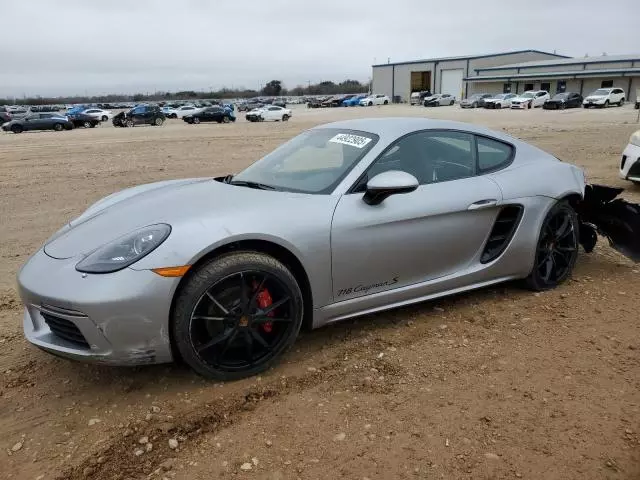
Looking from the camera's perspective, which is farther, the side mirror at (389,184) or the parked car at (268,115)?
the parked car at (268,115)

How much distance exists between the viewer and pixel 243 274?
9.48 feet

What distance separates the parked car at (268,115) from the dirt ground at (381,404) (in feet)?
122

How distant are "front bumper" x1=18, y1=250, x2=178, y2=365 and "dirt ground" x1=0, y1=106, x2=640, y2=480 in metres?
0.33

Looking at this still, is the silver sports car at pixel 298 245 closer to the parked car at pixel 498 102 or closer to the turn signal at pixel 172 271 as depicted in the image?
the turn signal at pixel 172 271

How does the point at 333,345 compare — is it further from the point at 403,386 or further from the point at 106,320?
the point at 106,320

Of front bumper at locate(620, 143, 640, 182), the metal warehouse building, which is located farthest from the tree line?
front bumper at locate(620, 143, 640, 182)

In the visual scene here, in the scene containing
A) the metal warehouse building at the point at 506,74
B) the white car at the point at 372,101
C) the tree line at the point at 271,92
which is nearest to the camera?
the metal warehouse building at the point at 506,74

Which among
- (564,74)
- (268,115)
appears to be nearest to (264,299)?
(268,115)

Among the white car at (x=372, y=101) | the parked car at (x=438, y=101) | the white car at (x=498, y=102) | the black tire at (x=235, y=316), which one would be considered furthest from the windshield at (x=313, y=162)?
the white car at (x=372, y=101)

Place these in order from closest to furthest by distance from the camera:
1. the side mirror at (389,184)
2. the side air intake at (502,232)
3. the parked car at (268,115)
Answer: the side mirror at (389,184) < the side air intake at (502,232) < the parked car at (268,115)

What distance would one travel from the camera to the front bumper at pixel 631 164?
291 inches

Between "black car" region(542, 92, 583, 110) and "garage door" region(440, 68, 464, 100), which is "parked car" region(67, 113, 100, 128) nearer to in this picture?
"black car" region(542, 92, 583, 110)

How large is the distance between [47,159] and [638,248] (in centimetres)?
1500

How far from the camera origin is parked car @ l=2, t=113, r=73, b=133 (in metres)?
34.2
